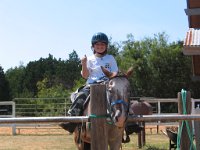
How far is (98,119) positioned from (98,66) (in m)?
1.66

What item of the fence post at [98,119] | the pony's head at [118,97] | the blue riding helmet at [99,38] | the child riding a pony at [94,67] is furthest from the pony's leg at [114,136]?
the blue riding helmet at [99,38]

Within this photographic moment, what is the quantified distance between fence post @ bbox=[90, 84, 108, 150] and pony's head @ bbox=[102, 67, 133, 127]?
0.15 m

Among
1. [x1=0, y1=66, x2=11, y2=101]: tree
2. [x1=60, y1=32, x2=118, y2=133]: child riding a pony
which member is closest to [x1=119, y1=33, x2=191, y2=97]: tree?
[x1=0, y1=66, x2=11, y2=101]: tree

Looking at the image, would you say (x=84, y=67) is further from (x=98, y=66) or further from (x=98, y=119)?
(x=98, y=119)

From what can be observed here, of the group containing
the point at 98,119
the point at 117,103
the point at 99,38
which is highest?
the point at 99,38

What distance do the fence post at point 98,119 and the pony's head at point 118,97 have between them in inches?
6.0

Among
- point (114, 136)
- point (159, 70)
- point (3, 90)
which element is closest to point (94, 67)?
point (114, 136)

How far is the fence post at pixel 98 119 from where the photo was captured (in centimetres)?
425

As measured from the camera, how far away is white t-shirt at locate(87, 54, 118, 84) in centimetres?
584

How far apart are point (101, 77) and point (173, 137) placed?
4466 mm

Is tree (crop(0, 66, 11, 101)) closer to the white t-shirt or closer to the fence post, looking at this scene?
the white t-shirt

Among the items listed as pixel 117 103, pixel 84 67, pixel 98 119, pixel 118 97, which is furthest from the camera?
pixel 84 67

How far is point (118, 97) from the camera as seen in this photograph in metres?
4.59

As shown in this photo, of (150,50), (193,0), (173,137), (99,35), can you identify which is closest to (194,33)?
(193,0)
